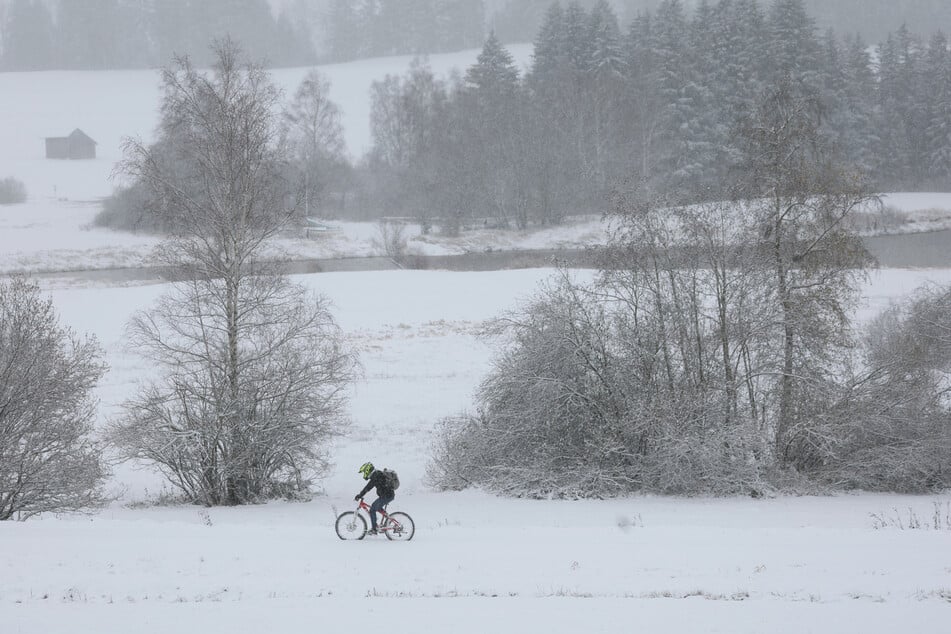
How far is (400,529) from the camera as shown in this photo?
12680 mm

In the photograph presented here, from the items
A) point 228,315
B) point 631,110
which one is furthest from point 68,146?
point 228,315

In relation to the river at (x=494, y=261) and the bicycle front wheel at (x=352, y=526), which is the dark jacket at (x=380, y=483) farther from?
the river at (x=494, y=261)

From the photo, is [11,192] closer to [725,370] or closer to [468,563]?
[725,370]

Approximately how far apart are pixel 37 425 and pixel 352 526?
6.72 meters

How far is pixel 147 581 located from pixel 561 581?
16.8ft

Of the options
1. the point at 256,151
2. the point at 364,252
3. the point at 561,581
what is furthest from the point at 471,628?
the point at 364,252

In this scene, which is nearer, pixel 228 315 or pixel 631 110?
pixel 228 315

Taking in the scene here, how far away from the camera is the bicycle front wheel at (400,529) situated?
12.6 metres

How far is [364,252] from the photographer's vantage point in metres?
61.2

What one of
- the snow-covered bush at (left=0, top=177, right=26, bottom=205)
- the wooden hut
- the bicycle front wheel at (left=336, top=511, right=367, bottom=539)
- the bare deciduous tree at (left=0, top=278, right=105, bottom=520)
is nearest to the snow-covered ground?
the bicycle front wheel at (left=336, top=511, right=367, bottom=539)

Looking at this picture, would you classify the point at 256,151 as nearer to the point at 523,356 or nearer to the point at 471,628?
the point at 523,356

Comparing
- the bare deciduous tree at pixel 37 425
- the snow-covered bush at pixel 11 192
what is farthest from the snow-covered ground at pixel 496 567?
the snow-covered bush at pixel 11 192

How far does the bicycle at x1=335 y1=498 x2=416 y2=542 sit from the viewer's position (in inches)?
498

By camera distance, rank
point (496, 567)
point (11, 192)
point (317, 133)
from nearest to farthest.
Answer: point (496, 567), point (11, 192), point (317, 133)
